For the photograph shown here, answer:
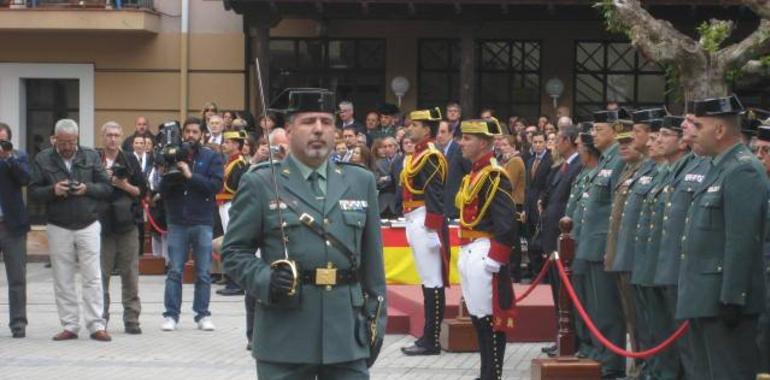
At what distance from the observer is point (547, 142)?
18922 mm

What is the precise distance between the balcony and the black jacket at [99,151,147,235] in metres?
11.3

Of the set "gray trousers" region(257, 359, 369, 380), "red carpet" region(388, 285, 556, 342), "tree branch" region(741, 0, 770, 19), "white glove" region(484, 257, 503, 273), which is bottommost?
"red carpet" region(388, 285, 556, 342)

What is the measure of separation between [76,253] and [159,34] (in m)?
13.0

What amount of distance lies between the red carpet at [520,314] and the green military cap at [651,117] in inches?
112

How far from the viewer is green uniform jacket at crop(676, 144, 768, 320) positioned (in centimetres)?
855

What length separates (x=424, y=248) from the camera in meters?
13.3

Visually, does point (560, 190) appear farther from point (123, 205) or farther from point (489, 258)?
point (123, 205)

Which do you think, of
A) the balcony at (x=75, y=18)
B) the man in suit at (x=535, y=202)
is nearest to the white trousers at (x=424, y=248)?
the man in suit at (x=535, y=202)

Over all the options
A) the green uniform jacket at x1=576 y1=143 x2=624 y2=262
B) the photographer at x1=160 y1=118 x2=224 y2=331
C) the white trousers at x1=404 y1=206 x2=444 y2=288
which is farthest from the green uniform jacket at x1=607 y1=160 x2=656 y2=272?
the photographer at x1=160 y1=118 x2=224 y2=331

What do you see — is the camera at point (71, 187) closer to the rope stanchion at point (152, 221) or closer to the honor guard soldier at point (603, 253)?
the honor guard soldier at point (603, 253)

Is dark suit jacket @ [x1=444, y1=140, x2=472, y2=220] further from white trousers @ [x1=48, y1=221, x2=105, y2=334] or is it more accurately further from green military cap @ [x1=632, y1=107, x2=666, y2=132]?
green military cap @ [x1=632, y1=107, x2=666, y2=132]

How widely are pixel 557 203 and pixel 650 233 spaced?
111 inches

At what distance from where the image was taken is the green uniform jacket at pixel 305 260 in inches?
276

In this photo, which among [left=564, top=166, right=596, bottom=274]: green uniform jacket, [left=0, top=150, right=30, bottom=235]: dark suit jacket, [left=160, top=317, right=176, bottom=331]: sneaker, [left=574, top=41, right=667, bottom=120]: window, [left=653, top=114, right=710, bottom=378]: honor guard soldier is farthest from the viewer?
[left=574, top=41, right=667, bottom=120]: window
